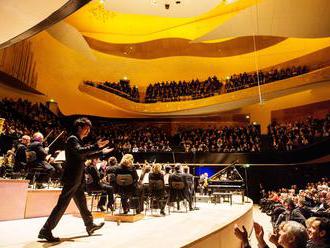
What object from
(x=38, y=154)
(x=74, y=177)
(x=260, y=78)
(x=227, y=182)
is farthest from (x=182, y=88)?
(x=74, y=177)

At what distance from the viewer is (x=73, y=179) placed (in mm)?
3967

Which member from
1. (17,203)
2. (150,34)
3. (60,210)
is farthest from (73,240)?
(150,34)

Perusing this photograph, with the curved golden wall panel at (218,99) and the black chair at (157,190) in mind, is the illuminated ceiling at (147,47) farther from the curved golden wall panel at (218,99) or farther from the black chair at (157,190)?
the black chair at (157,190)

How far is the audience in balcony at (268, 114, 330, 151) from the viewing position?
1384 cm

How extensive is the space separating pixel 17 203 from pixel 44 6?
3.46m

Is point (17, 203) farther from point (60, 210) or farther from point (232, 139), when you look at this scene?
point (232, 139)

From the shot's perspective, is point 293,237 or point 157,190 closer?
point 293,237

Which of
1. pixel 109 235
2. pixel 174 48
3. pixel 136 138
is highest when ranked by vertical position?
pixel 174 48

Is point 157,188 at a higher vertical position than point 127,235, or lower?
higher

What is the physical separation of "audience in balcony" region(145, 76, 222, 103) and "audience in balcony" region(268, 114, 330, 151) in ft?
15.2

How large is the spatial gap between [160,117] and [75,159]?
52.5ft

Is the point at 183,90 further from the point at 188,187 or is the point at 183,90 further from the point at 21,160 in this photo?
the point at 21,160

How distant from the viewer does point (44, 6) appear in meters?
5.48

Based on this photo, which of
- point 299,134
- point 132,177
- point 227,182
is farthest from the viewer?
point 299,134
